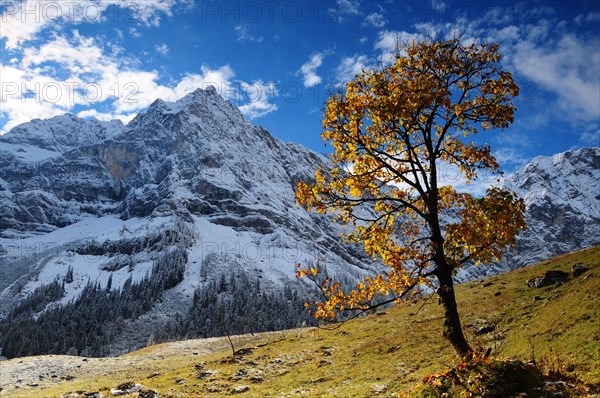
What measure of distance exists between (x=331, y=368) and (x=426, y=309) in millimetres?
23342

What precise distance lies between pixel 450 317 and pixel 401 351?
25.1 meters

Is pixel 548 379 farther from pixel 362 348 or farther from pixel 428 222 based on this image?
pixel 362 348

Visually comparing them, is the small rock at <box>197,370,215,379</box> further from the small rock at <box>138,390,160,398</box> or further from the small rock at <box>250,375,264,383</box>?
the small rock at <box>138,390,160,398</box>

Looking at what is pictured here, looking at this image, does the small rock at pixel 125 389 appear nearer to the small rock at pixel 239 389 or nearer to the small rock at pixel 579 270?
the small rock at pixel 239 389

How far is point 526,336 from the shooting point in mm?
24078

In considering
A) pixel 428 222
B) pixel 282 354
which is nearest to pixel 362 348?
pixel 282 354

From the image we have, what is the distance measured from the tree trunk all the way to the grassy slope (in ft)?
8.94

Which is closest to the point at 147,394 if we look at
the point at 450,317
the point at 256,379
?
the point at 256,379

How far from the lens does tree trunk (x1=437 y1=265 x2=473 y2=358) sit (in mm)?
10945

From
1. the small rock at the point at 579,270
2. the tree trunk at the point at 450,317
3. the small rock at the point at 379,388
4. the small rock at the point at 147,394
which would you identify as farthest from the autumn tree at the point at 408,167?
the small rock at the point at 579,270

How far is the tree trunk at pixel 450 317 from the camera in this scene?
431 inches

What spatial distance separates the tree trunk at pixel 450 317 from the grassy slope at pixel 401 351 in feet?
8.94

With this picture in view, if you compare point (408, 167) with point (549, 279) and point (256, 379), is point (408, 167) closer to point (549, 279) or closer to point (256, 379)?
point (256, 379)

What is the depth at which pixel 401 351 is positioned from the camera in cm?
3372
